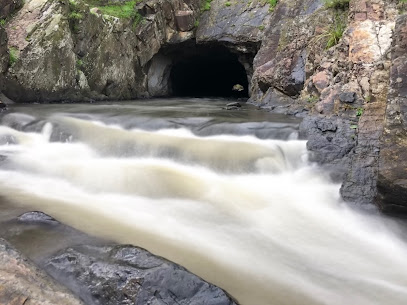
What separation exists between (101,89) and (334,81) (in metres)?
7.91

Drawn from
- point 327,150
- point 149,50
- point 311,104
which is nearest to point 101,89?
point 149,50

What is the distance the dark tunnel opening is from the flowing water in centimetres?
918

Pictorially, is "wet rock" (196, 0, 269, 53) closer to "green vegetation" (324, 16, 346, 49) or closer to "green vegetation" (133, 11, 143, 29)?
"green vegetation" (133, 11, 143, 29)

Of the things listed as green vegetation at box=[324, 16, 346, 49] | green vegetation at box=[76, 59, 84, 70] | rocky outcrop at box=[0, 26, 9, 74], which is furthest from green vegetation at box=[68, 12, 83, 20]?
green vegetation at box=[324, 16, 346, 49]

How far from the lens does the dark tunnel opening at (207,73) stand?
1664cm

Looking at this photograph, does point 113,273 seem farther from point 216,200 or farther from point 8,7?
point 8,7

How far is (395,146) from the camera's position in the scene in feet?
13.0

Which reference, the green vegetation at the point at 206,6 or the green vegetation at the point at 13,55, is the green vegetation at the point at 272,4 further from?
the green vegetation at the point at 13,55

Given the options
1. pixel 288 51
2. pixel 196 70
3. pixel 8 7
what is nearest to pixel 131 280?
pixel 288 51

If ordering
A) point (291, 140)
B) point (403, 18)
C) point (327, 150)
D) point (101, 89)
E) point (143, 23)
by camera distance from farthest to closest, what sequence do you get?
point (143, 23), point (101, 89), point (291, 140), point (327, 150), point (403, 18)

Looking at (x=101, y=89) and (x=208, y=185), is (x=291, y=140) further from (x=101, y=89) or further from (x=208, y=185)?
(x=101, y=89)

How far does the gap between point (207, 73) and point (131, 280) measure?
19.2 meters

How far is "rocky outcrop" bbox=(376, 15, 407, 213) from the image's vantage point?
12.8ft

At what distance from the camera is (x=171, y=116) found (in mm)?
8406
